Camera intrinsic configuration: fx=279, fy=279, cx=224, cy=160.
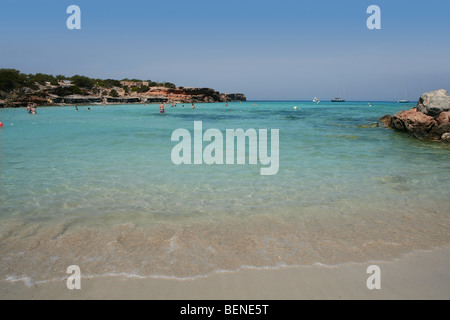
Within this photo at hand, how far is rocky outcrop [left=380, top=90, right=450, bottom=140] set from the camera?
679 inches

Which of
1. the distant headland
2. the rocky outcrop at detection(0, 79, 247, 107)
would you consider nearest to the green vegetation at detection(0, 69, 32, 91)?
the distant headland

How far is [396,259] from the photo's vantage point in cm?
375

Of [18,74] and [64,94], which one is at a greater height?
[18,74]

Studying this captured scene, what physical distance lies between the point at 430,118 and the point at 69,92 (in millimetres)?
99693

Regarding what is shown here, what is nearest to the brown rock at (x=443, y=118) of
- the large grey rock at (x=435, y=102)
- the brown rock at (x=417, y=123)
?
the brown rock at (x=417, y=123)

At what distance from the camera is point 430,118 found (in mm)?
18188

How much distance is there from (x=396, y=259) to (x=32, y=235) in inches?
213

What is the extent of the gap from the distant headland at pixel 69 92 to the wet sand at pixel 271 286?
8265cm

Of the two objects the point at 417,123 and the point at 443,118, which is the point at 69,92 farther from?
the point at 443,118

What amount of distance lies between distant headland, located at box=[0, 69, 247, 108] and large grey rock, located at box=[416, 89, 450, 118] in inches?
3236

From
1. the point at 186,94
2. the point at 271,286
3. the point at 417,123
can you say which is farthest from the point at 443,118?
the point at 186,94

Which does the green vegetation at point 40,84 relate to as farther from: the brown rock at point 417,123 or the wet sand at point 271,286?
the wet sand at point 271,286

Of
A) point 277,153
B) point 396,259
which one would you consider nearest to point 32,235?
point 396,259
